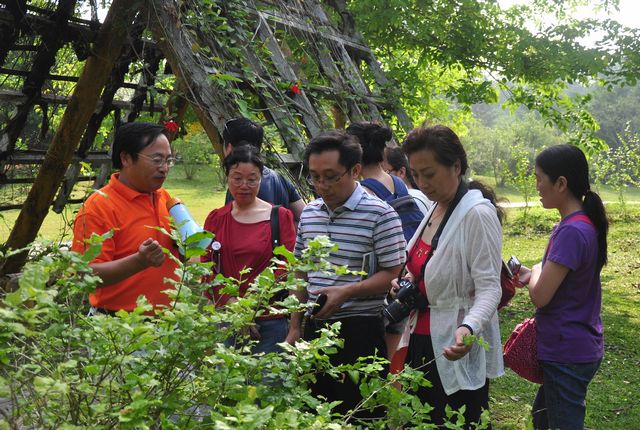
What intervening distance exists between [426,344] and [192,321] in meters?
1.48

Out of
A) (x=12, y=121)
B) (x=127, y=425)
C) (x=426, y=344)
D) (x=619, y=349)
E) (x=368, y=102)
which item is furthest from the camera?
(x=619, y=349)

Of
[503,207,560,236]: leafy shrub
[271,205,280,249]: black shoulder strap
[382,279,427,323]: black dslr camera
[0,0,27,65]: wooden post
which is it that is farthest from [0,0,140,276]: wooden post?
[503,207,560,236]: leafy shrub

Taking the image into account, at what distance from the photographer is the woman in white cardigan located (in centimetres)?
282

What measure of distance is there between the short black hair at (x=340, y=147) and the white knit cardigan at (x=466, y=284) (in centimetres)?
58

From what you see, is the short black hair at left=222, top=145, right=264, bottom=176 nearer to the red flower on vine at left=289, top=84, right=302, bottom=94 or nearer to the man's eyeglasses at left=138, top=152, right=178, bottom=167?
the man's eyeglasses at left=138, top=152, right=178, bottom=167

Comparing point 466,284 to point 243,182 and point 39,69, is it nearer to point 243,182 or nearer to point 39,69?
point 243,182

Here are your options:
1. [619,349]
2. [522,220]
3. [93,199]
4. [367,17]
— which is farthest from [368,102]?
[522,220]

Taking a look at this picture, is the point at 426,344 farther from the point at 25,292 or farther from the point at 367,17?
the point at 367,17

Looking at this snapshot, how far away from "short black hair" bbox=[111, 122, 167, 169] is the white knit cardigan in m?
1.41

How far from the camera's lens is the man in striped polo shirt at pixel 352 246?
3234 mm

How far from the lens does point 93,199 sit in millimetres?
3180

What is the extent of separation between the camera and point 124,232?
10.6 feet

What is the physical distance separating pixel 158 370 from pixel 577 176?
7.07 ft

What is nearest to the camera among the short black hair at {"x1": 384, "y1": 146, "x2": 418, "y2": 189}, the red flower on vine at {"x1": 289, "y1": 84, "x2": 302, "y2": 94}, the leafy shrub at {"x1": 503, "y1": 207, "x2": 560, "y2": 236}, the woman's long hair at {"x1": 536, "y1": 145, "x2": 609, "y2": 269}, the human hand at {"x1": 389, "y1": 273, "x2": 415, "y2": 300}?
the human hand at {"x1": 389, "y1": 273, "x2": 415, "y2": 300}
